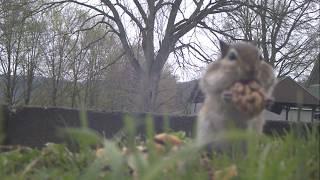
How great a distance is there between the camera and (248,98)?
0.97 metres

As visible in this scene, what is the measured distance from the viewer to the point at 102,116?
2830 millimetres

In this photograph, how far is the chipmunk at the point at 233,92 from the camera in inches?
40.0

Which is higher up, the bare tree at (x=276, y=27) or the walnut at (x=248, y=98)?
the bare tree at (x=276, y=27)

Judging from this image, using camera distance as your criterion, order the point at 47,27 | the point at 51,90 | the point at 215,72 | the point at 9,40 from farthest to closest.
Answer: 1. the point at 51,90
2. the point at 47,27
3. the point at 9,40
4. the point at 215,72

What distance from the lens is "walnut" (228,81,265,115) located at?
38.6 inches

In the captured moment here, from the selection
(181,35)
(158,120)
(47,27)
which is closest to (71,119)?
(158,120)

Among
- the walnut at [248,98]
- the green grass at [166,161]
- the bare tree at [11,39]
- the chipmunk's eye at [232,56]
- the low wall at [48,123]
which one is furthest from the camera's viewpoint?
the bare tree at [11,39]

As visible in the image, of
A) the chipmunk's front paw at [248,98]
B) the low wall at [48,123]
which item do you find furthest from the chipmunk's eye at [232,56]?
the low wall at [48,123]

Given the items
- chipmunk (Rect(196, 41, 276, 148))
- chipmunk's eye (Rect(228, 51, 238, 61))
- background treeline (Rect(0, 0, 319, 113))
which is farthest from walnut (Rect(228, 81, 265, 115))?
background treeline (Rect(0, 0, 319, 113))

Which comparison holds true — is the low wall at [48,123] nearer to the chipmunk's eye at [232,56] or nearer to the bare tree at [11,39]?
the chipmunk's eye at [232,56]

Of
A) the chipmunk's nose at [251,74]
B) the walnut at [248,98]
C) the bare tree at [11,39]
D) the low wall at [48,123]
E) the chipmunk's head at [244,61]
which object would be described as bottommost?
the low wall at [48,123]

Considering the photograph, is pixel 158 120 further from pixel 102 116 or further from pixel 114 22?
pixel 114 22

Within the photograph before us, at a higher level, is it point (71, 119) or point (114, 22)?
point (114, 22)

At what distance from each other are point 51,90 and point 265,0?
1256 cm
